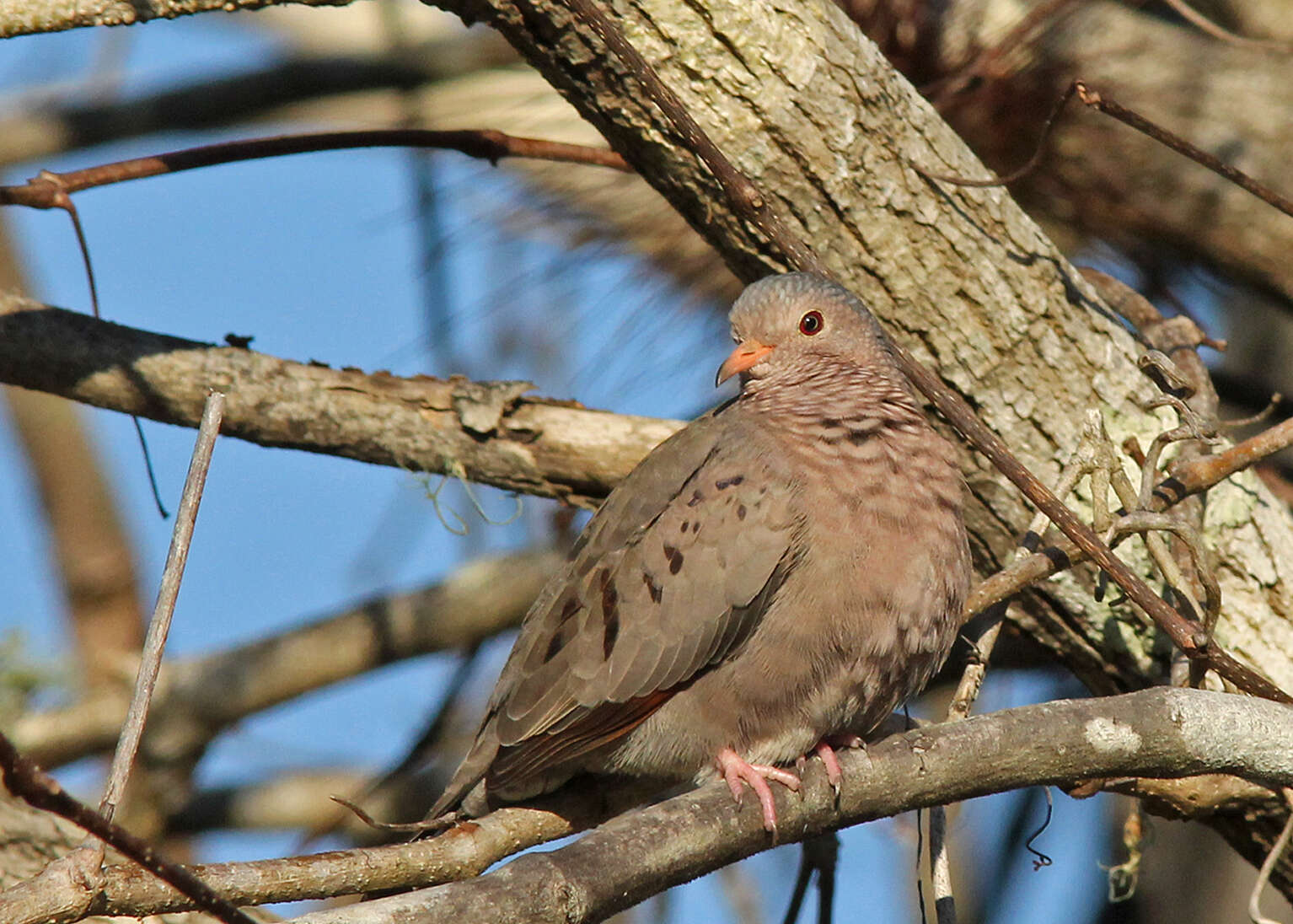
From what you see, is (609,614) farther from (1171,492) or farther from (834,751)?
(1171,492)

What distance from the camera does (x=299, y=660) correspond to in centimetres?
445

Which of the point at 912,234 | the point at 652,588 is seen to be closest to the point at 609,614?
the point at 652,588

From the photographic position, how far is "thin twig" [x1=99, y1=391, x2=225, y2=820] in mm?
1621

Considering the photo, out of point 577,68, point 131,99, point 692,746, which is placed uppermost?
point 131,99

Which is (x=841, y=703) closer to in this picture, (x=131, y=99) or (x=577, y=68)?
(x=577, y=68)

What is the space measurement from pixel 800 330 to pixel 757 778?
1.06m

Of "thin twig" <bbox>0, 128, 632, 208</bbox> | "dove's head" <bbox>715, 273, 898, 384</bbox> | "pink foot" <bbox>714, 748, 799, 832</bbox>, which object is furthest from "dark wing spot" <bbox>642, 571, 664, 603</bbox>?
"thin twig" <bbox>0, 128, 632, 208</bbox>

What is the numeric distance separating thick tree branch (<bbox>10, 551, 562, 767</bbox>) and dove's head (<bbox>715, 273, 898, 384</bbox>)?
4.62 ft

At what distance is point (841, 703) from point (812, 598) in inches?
8.4

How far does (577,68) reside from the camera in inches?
108

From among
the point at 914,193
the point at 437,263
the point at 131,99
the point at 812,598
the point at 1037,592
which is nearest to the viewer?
the point at 812,598

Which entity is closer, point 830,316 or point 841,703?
point 841,703

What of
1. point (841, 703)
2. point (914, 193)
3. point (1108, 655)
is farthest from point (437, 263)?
point (1108, 655)

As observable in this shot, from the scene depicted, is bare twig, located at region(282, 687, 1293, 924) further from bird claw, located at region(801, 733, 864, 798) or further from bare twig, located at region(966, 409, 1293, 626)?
bare twig, located at region(966, 409, 1293, 626)
